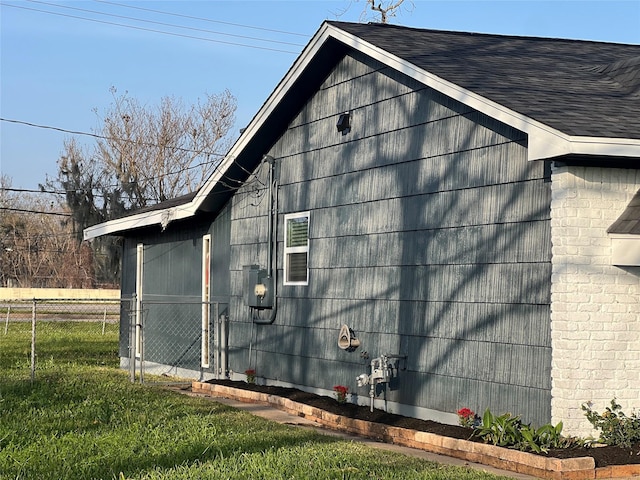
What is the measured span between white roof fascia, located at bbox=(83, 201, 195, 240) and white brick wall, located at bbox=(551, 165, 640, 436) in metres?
8.44

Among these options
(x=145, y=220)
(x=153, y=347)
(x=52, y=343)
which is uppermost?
(x=145, y=220)

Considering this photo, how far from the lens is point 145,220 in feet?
58.7

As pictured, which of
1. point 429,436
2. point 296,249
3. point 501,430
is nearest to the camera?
point 501,430

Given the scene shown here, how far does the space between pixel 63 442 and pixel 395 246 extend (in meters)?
4.51

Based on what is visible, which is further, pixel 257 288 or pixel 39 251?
pixel 39 251

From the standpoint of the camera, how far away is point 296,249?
46.7 ft

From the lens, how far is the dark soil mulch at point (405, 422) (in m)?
8.37

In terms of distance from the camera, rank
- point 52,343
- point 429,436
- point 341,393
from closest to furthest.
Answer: point 429,436
point 341,393
point 52,343

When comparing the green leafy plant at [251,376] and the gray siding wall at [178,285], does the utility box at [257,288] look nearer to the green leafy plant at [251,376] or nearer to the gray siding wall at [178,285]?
the green leafy plant at [251,376]

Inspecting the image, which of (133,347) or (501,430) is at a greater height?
(133,347)

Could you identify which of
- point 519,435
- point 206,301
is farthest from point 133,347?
point 519,435

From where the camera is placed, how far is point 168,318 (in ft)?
60.6

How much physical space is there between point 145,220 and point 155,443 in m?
9.05

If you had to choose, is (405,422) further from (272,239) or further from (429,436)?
(272,239)
